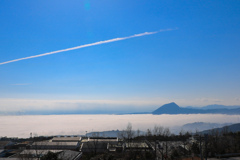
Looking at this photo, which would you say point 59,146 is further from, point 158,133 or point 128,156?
point 158,133

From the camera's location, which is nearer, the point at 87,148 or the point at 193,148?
the point at 193,148

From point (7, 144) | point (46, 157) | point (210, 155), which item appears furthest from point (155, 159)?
point (7, 144)

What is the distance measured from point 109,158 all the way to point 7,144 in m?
35.0

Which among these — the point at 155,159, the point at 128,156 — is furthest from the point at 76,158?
the point at 155,159

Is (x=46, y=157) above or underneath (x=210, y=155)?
above

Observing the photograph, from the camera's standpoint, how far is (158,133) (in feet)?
167

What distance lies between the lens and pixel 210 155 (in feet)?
91.7

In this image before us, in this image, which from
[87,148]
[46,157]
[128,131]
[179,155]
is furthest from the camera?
[128,131]

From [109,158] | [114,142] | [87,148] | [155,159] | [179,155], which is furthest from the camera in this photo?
[114,142]

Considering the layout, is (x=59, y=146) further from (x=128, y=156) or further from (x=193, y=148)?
(x=193, y=148)

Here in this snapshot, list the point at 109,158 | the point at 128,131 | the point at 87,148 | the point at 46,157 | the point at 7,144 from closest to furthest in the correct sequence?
the point at 46,157, the point at 109,158, the point at 87,148, the point at 7,144, the point at 128,131

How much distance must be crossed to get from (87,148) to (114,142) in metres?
6.41

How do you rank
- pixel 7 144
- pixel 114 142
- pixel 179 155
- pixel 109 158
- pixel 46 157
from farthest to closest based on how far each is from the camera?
pixel 7 144 < pixel 114 142 < pixel 179 155 < pixel 109 158 < pixel 46 157

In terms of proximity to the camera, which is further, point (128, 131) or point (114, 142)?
point (128, 131)
